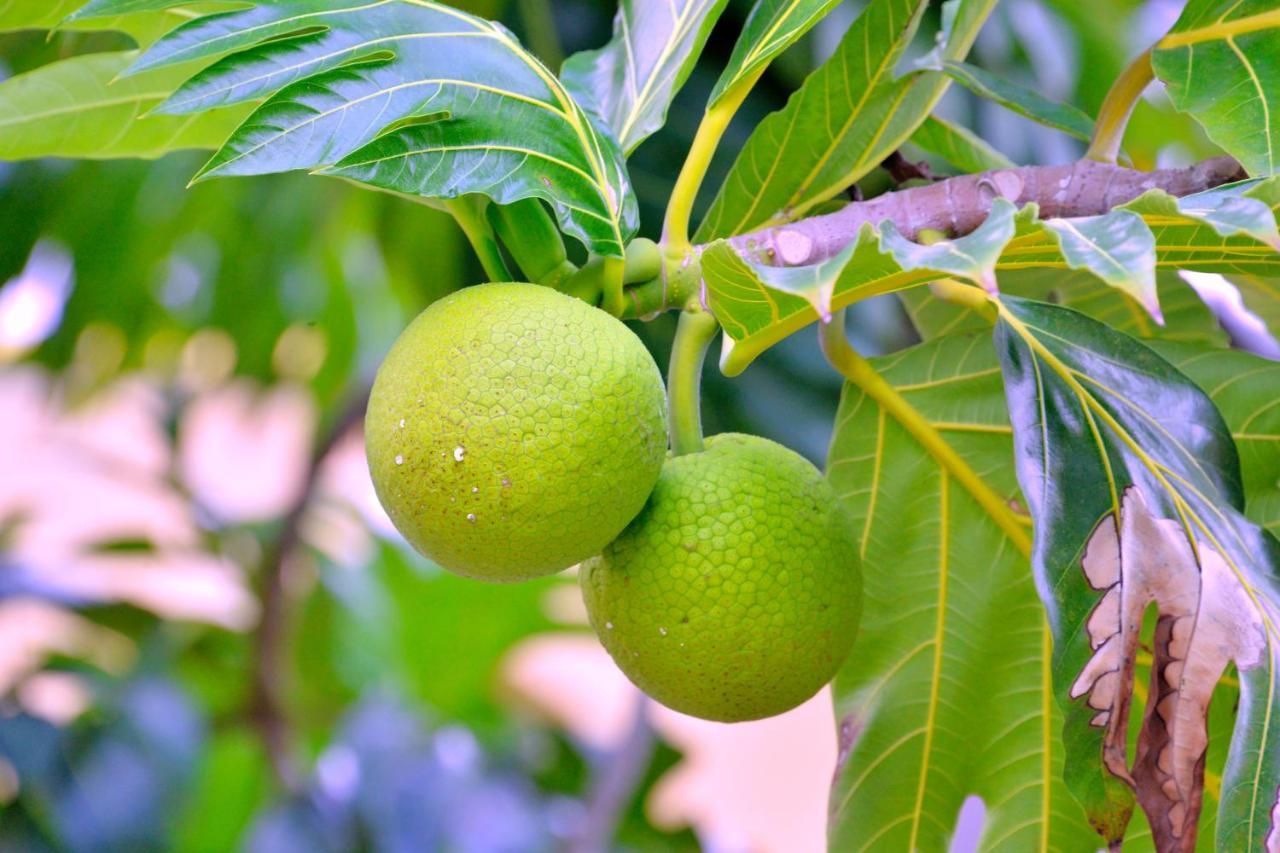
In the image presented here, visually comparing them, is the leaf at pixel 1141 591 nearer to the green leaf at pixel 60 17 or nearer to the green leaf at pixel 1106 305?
the green leaf at pixel 1106 305

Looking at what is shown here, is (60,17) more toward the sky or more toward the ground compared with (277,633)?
more toward the sky

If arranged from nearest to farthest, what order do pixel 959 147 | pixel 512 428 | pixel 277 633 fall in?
pixel 512 428 → pixel 959 147 → pixel 277 633

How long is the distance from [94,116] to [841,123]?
1.63ft

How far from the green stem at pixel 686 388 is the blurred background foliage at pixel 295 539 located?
1.36ft

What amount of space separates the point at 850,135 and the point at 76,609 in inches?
79.6

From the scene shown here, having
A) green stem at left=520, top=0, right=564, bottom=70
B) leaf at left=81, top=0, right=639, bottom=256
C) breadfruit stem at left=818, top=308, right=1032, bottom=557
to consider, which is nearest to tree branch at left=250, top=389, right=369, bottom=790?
green stem at left=520, top=0, right=564, bottom=70

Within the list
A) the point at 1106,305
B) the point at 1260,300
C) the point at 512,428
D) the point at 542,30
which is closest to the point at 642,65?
the point at 512,428

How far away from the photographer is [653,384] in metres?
0.66

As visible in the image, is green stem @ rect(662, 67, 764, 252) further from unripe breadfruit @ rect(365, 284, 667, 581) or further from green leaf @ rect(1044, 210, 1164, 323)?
green leaf @ rect(1044, 210, 1164, 323)

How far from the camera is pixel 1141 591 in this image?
0.63 m

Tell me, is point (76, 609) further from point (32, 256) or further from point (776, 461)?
point (776, 461)

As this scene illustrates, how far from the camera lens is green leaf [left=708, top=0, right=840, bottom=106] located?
674 millimetres

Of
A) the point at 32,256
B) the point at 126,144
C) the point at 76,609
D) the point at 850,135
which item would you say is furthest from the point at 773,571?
the point at 76,609

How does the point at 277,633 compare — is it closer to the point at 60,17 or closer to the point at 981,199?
the point at 60,17
